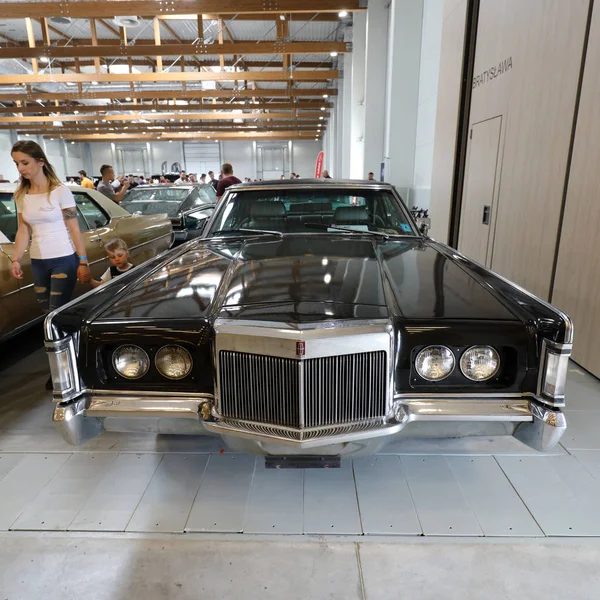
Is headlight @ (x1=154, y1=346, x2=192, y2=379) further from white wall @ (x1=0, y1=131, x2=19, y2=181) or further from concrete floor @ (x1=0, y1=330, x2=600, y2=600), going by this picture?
white wall @ (x1=0, y1=131, x2=19, y2=181)

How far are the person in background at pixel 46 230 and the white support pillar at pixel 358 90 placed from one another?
1081cm

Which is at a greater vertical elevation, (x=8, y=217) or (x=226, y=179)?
(x=226, y=179)

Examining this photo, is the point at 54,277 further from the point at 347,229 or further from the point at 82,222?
the point at 347,229

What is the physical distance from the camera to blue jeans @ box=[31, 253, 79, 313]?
3.05m

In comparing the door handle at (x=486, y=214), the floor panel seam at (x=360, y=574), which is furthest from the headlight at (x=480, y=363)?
the door handle at (x=486, y=214)

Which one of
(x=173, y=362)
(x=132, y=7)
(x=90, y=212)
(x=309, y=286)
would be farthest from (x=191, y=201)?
(x=173, y=362)

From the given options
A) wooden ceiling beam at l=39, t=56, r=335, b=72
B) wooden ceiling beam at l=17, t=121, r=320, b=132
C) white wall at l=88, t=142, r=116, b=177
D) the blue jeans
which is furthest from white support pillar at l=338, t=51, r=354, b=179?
white wall at l=88, t=142, r=116, b=177

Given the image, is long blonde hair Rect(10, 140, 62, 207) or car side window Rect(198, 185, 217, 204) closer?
long blonde hair Rect(10, 140, 62, 207)

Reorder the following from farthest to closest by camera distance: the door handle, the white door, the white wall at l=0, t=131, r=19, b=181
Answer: the white wall at l=0, t=131, r=19, b=181 → the door handle → the white door

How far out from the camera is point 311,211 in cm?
336

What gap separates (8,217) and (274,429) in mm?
3328

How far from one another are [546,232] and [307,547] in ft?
11.1

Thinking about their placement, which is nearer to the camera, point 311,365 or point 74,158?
point 311,365

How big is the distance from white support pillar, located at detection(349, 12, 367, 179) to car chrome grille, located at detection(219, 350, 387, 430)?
1194cm
